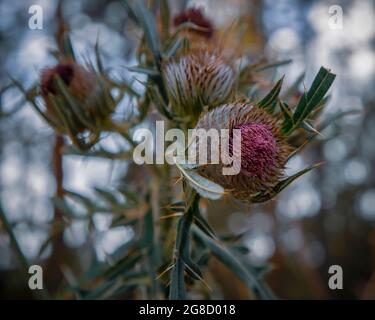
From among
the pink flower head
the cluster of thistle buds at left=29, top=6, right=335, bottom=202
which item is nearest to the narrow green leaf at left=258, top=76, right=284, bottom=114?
the cluster of thistle buds at left=29, top=6, right=335, bottom=202

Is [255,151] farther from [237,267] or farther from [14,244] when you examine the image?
[14,244]

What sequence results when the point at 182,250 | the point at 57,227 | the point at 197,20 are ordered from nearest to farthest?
the point at 182,250 → the point at 197,20 → the point at 57,227

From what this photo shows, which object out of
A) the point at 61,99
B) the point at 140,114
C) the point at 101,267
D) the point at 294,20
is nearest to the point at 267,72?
the point at 140,114

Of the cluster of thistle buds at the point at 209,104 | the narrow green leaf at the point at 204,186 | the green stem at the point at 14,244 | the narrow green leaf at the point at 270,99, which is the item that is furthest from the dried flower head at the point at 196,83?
the green stem at the point at 14,244

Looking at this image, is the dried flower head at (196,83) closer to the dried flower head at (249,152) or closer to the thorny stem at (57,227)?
the dried flower head at (249,152)

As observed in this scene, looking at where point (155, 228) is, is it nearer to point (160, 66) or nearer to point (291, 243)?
point (160, 66)

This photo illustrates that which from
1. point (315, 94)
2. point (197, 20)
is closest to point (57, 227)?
point (197, 20)

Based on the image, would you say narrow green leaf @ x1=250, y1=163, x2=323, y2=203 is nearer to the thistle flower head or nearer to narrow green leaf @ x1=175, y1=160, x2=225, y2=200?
narrow green leaf @ x1=175, y1=160, x2=225, y2=200
